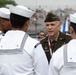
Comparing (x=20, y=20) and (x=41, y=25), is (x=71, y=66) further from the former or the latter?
(x=41, y=25)

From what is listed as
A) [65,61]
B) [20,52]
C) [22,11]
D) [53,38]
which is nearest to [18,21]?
[22,11]

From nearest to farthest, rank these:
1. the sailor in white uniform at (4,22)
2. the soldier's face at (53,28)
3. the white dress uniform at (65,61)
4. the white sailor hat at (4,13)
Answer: the white dress uniform at (65,61), the sailor in white uniform at (4,22), the white sailor hat at (4,13), the soldier's face at (53,28)

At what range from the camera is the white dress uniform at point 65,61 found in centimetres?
328

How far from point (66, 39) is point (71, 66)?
5.92ft

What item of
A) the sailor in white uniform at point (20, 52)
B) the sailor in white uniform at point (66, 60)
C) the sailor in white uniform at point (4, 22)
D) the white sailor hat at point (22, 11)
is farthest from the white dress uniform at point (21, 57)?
the sailor in white uniform at point (4, 22)

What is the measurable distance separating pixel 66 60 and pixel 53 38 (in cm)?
184

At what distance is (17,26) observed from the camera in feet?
12.3

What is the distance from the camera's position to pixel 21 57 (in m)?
3.71

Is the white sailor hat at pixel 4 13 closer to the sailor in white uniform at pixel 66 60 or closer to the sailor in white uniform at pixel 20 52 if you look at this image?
the sailor in white uniform at pixel 20 52

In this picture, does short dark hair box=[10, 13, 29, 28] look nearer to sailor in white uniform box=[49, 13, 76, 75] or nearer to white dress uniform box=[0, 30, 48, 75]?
white dress uniform box=[0, 30, 48, 75]

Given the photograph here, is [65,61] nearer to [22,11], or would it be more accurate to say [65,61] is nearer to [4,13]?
[22,11]

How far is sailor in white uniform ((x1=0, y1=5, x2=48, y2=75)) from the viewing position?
3.68 m

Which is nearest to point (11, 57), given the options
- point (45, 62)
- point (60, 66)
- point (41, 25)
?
point (45, 62)

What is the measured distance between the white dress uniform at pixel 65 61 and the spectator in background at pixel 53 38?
1512 mm
